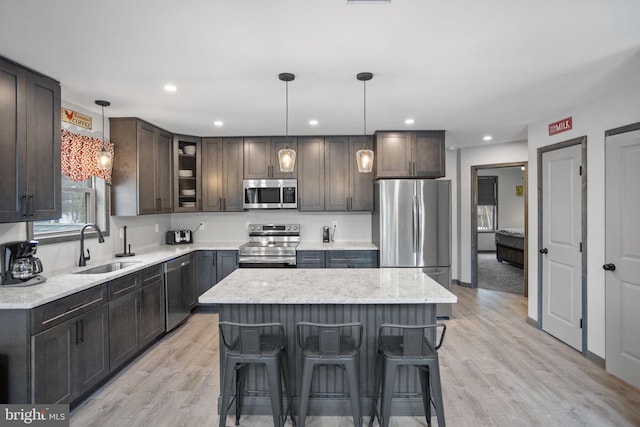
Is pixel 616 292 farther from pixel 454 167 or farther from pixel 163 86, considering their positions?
pixel 163 86

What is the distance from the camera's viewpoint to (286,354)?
7.56 ft

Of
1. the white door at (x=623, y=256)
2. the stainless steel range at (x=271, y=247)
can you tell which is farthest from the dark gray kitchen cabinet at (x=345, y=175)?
the white door at (x=623, y=256)

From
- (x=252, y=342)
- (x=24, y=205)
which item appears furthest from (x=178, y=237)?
(x=252, y=342)

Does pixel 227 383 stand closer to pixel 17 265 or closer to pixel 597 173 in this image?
pixel 17 265

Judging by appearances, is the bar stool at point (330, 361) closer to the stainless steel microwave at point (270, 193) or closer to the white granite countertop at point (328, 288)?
the white granite countertop at point (328, 288)

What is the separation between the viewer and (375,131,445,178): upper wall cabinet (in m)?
4.44

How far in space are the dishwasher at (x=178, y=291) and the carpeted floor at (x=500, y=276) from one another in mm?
4824

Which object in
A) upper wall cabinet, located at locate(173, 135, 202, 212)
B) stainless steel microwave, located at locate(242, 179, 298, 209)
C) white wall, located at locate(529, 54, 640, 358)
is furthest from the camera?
stainless steel microwave, located at locate(242, 179, 298, 209)

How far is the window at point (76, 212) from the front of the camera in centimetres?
298

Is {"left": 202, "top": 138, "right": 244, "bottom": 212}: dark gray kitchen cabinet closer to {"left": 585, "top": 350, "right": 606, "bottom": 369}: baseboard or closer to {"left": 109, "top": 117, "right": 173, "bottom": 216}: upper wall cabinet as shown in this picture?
{"left": 109, "top": 117, "right": 173, "bottom": 216}: upper wall cabinet

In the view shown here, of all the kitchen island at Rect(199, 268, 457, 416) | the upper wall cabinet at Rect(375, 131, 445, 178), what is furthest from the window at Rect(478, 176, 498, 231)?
the kitchen island at Rect(199, 268, 457, 416)

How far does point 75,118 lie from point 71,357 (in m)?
2.26

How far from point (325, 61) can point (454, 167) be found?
4332 millimetres

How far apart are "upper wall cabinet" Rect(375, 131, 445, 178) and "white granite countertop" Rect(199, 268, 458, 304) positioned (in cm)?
191
